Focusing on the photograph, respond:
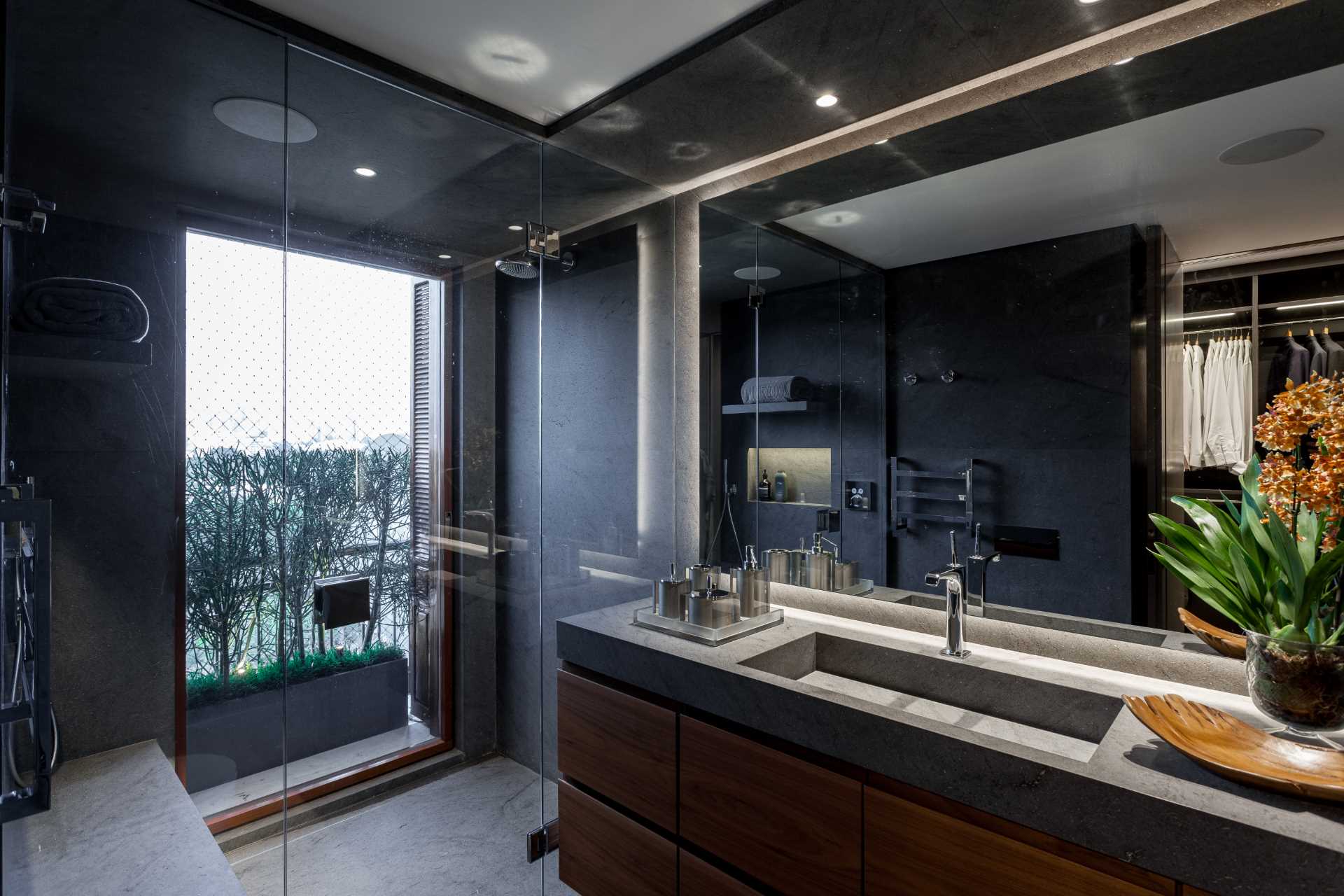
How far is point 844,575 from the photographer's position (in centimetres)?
221

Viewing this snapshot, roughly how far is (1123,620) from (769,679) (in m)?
0.91

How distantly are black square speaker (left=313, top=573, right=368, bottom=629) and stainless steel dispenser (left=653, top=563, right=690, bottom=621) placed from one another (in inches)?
33.6

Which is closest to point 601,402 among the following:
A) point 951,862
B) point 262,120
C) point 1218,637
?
point 262,120

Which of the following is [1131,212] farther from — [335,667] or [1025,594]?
[335,667]

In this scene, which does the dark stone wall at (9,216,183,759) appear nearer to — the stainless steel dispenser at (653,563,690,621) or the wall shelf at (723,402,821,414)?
the stainless steel dispenser at (653,563,690,621)

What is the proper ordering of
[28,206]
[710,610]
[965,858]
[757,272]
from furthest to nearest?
[757,272], [710,610], [28,206], [965,858]

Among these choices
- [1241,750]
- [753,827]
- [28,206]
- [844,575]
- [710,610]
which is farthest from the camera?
[844,575]

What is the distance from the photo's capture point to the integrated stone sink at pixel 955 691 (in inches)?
58.5

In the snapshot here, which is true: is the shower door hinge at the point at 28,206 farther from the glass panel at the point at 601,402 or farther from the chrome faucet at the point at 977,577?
the chrome faucet at the point at 977,577

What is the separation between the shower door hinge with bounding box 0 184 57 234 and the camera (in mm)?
1342

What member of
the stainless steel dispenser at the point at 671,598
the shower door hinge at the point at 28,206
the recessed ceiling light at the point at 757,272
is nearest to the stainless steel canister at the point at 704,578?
the stainless steel dispenser at the point at 671,598

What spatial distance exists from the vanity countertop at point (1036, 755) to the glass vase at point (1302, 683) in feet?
0.61

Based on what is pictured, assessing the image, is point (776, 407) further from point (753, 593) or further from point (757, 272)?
point (753, 593)

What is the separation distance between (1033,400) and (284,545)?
199 cm
